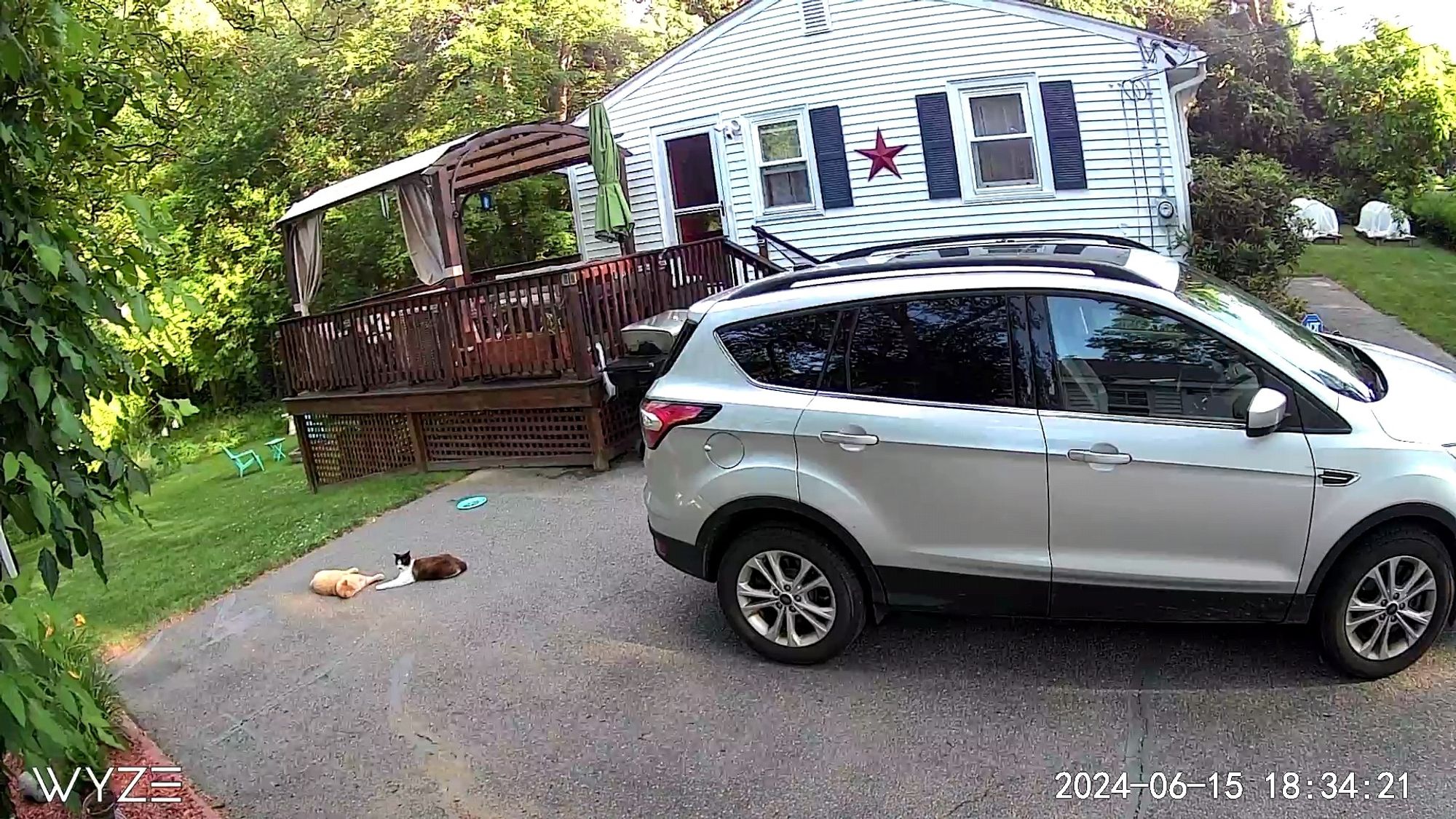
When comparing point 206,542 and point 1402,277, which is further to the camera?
point 1402,277

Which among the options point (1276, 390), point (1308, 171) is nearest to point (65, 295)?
point (1276, 390)

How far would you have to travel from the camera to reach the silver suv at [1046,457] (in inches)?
147

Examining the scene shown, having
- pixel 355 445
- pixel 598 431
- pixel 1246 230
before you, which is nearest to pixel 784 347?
pixel 598 431

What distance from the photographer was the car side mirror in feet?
11.9

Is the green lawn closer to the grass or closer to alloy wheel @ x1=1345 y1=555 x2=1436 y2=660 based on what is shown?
alloy wheel @ x1=1345 y1=555 x2=1436 y2=660

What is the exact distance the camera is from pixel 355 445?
1145cm

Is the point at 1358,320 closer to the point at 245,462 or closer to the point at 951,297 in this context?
the point at 951,297

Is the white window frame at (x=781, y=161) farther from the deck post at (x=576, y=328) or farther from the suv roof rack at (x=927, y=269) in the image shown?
the suv roof rack at (x=927, y=269)

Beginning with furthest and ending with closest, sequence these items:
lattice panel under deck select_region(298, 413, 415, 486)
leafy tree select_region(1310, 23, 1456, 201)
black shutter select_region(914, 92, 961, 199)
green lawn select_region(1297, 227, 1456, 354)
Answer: leafy tree select_region(1310, 23, 1456, 201) < black shutter select_region(914, 92, 961, 199) < green lawn select_region(1297, 227, 1456, 354) < lattice panel under deck select_region(298, 413, 415, 486)

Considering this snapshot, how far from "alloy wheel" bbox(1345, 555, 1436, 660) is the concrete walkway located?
19.3 feet

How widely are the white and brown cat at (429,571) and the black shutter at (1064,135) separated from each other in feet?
29.9

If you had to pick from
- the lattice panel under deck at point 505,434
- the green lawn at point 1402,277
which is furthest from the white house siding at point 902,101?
the lattice panel under deck at point 505,434

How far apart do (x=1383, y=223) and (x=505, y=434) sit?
55.1 feet


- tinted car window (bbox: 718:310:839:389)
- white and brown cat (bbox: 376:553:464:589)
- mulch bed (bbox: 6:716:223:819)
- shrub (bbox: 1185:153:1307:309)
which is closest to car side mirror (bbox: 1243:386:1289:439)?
tinted car window (bbox: 718:310:839:389)
